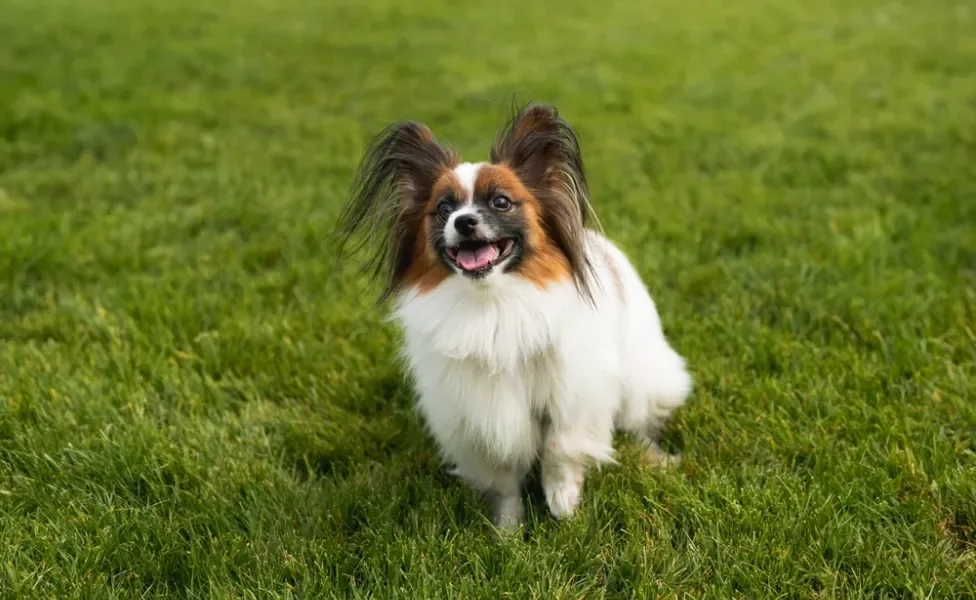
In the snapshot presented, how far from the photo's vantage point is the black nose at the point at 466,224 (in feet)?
8.46

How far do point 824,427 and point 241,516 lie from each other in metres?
2.28

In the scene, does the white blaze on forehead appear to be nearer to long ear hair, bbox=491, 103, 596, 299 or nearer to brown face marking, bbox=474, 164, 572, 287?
brown face marking, bbox=474, 164, 572, 287

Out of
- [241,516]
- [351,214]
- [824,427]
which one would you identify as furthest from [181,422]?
[824,427]

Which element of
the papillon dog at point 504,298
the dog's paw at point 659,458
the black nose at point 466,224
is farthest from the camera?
the dog's paw at point 659,458

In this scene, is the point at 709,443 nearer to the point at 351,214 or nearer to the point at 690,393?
the point at 690,393

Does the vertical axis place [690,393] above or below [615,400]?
below

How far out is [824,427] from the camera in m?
3.20

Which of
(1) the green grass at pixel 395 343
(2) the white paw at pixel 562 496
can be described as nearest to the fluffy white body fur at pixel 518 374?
(2) the white paw at pixel 562 496

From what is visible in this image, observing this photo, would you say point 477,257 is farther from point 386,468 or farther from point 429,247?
point 386,468

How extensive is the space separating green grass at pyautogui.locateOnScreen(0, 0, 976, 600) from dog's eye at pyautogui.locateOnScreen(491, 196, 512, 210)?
1087 mm

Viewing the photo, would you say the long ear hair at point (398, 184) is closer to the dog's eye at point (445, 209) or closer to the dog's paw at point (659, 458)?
the dog's eye at point (445, 209)

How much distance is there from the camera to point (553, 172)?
2.78 meters

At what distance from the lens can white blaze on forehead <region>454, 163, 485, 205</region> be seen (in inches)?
107

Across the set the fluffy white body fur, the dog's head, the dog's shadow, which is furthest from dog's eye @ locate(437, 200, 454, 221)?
the dog's shadow
